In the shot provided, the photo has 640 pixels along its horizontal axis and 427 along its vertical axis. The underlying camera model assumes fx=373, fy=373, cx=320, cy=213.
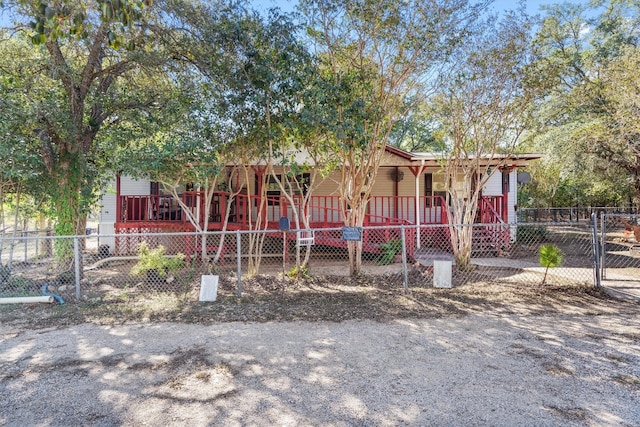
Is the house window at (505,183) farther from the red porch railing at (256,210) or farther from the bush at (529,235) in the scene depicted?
the bush at (529,235)

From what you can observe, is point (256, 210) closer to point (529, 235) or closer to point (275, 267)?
point (275, 267)

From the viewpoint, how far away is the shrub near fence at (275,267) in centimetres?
660

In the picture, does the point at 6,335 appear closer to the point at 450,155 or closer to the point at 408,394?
the point at 408,394

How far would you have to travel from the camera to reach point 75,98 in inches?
270

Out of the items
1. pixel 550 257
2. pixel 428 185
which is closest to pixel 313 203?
pixel 428 185

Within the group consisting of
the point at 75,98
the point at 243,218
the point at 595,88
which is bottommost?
the point at 243,218

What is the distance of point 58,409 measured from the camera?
277cm

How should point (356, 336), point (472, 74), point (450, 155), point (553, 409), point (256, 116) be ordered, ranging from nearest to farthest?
point (553, 409)
point (356, 336)
point (256, 116)
point (472, 74)
point (450, 155)

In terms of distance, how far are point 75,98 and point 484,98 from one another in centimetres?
774

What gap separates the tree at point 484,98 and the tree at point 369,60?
2.18ft

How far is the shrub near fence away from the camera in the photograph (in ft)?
21.7

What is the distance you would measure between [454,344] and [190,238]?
23.7ft

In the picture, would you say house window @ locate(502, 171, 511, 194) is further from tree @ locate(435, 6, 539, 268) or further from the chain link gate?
tree @ locate(435, 6, 539, 268)

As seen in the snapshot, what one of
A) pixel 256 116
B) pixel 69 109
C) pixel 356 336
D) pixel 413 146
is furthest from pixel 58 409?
pixel 413 146
